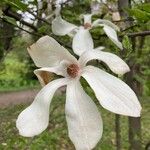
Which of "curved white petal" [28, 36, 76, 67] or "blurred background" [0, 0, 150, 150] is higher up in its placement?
"curved white petal" [28, 36, 76, 67]

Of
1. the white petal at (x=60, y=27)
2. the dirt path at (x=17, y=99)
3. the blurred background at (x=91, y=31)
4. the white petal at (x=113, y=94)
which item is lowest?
the dirt path at (x=17, y=99)

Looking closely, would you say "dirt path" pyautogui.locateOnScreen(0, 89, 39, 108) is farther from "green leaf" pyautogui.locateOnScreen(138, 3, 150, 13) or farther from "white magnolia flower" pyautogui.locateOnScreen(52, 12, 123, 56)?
"green leaf" pyautogui.locateOnScreen(138, 3, 150, 13)

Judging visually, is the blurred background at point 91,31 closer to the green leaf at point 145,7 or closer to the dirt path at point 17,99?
the green leaf at point 145,7

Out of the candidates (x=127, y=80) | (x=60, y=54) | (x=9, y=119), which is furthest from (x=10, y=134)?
(x=60, y=54)

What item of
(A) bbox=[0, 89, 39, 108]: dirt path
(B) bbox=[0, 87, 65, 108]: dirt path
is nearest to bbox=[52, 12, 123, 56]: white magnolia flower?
(B) bbox=[0, 87, 65, 108]: dirt path

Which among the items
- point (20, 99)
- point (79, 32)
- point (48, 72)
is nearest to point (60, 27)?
point (79, 32)

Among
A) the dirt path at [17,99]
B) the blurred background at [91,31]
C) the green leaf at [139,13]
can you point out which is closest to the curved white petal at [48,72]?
the blurred background at [91,31]

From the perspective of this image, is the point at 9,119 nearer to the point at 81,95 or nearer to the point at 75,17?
the point at 75,17

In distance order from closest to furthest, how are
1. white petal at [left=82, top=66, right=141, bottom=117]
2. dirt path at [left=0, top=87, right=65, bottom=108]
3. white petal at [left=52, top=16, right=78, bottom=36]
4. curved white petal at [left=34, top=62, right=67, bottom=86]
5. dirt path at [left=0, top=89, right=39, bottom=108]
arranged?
1. white petal at [left=82, top=66, right=141, bottom=117]
2. curved white petal at [left=34, top=62, right=67, bottom=86]
3. white petal at [left=52, top=16, right=78, bottom=36]
4. dirt path at [left=0, top=87, right=65, bottom=108]
5. dirt path at [left=0, top=89, right=39, bottom=108]
